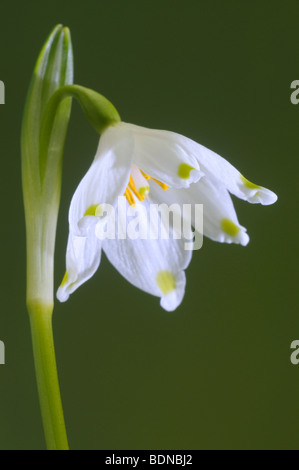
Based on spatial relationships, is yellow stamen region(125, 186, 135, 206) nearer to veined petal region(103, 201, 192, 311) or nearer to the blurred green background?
veined petal region(103, 201, 192, 311)

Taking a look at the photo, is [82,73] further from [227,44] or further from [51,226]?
[51,226]

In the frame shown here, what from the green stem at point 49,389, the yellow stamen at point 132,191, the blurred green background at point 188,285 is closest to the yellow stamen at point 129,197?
the yellow stamen at point 132,191

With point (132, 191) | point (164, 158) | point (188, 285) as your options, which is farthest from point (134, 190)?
point (188, 285)

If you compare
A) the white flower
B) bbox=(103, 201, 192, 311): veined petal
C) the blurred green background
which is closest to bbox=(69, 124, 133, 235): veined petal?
the white flower

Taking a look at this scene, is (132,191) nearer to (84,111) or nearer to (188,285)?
(84,111)

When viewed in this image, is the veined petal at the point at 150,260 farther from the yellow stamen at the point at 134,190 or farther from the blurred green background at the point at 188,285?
the blurred green background at the point at 188,285
